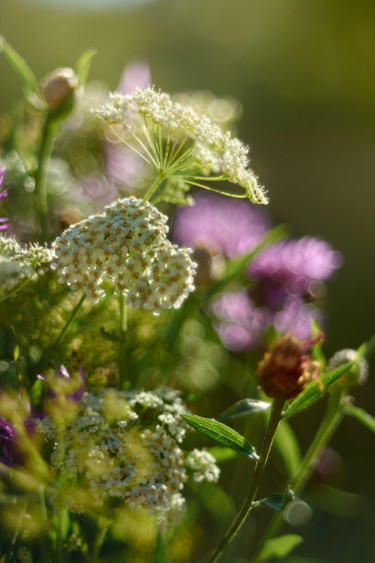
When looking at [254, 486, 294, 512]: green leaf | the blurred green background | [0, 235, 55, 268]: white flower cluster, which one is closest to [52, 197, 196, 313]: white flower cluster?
[0, 235, 55, 268]: white flower cluster

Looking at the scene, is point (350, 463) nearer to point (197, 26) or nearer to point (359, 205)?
point (359, 205)

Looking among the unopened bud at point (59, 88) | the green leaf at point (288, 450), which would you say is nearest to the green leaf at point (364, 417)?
the green leaf at point (288, 450)

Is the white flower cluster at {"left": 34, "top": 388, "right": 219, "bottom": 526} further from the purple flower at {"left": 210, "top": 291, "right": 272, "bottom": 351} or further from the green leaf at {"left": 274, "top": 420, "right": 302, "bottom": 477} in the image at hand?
the purple flower at {"left": 210, "top": 291, "right": 272, "bottom": 351}

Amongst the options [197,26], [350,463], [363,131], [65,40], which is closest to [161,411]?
[350,463]

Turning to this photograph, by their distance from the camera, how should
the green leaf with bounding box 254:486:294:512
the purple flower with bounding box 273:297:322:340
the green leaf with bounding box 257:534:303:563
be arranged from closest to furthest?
the green leaf with bounding box 254:486:294:512, the green leaf with bounding box 257:534:303:563, the purple flower with bounding box 273:297:322:340

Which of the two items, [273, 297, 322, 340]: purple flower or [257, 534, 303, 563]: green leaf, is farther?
[273, 297, 322, 340]: purple flower
